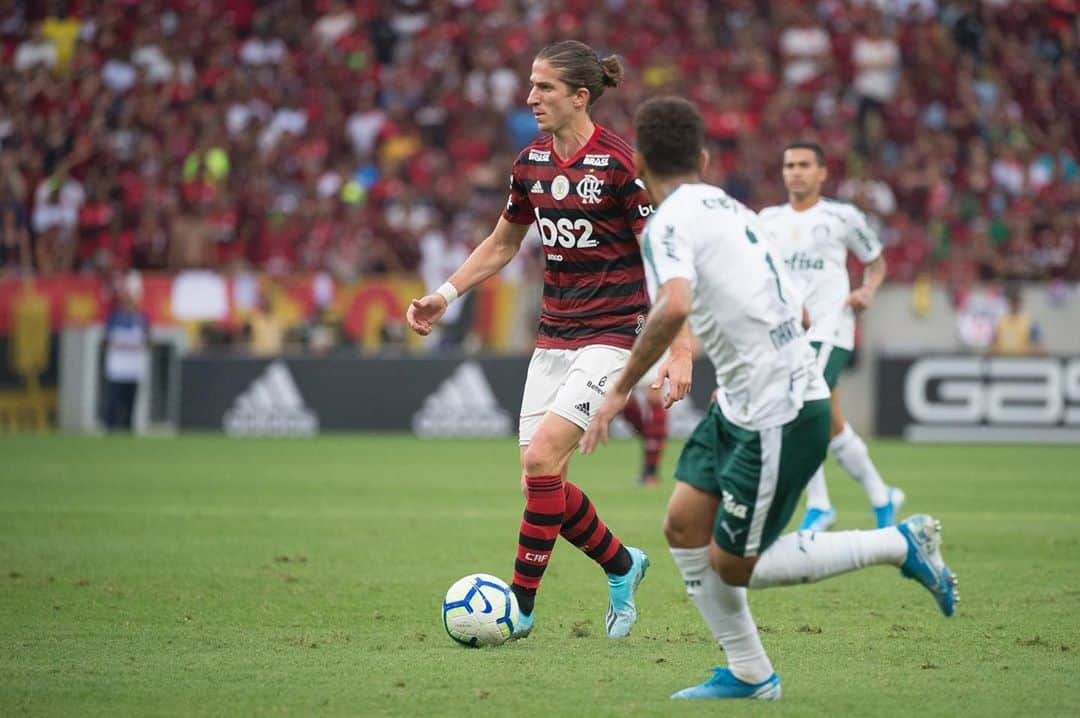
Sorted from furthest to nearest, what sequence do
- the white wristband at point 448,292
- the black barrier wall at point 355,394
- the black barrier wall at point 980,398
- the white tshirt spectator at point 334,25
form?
the white tshirt spectator at point 334,25 → the black barrier wall at point 355,394 → the black barrier wall at point 980,398 → the white wristband at point 448,292

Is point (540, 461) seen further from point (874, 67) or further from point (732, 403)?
point (874, 67)

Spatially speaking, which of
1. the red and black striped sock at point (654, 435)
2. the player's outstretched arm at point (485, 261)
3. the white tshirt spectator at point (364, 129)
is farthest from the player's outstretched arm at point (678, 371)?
the white tshirt spectator at point (364, 129)

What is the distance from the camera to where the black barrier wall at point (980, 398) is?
69.2 feet

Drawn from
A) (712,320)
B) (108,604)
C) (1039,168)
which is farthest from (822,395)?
(1039,168)

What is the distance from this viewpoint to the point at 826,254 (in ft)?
36.8

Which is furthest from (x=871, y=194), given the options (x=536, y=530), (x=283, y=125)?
(x=536, y=530)

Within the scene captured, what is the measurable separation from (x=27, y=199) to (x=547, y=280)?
19.8 meters

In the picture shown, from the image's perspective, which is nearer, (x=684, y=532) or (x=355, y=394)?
(x=684, y=532)

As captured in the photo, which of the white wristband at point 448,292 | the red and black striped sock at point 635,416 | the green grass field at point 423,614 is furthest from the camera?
the red and black striped sock at point 635,416

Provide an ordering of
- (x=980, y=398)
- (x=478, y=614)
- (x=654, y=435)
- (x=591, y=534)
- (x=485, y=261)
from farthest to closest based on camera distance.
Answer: (x=980, y=398)
(x=654, y=435)
(x=485, y=261)
(x=591, y=534)
(x=478, y=614)

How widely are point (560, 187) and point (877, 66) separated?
66.1ft

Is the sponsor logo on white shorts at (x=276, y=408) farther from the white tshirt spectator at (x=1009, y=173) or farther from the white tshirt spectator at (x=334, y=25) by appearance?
the white tshirt spectator at (x=1009, y=173)

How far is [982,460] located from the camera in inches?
731

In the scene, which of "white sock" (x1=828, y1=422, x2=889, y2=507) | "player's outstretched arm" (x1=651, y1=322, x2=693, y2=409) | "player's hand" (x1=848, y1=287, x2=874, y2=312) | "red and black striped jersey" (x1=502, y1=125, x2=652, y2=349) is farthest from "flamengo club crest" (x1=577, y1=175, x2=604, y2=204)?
"white sock" (x1=828, y1=422, x2=889, y2=507)
